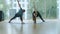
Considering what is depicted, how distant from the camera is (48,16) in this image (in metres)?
1.65

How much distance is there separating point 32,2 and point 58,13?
31 centimetres

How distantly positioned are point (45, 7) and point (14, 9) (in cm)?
31

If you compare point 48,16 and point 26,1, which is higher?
point 26,1

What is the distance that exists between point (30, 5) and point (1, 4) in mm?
282

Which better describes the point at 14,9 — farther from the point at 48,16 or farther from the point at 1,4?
the point at 48,16

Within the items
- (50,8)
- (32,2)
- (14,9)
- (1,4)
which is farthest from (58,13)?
(1,4)

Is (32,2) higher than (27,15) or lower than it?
higher

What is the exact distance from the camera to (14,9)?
1.59 meters

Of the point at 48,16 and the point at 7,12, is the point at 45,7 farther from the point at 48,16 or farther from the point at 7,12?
the point at 7,12

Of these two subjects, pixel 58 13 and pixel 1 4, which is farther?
pixel 58 13

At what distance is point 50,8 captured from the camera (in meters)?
1.68

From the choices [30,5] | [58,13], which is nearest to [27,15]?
[30,5]

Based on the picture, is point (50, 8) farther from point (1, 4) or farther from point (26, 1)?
point (1, 4)

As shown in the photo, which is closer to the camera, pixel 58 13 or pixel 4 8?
pixel 4 8
